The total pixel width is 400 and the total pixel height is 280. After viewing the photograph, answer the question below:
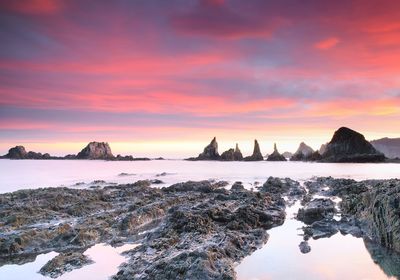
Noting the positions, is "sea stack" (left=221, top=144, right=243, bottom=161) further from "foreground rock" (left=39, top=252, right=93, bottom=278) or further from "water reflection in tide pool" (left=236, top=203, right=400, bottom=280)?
"foreground rock" (left=39, top=252, right=93, bottom=278)

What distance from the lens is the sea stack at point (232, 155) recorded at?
187375 millimetres

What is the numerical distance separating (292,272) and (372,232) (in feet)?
22.0

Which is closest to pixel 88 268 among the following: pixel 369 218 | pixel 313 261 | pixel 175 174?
pixel 313 261

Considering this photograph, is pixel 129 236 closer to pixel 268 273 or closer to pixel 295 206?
pixel 268 273

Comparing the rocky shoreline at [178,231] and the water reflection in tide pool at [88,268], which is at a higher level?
the rocky shoreline at [178,231]

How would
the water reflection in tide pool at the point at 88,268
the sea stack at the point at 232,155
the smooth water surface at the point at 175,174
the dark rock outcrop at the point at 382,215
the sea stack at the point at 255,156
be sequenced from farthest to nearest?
the sea stack at the point at 255,156 < the sea stack at the point at 232,155 < the smooth water surface at the point at 175,174 < the dark rock outcrop at the point at 382,215 < the water reflection in tide pool at the point at 88,268

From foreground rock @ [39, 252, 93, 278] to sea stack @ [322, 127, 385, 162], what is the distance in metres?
140

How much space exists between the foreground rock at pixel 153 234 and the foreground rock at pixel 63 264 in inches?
1.4

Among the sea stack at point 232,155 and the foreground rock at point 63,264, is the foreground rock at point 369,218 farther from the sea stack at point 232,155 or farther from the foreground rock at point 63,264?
the sea stack at point 232,155

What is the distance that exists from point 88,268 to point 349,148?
149m

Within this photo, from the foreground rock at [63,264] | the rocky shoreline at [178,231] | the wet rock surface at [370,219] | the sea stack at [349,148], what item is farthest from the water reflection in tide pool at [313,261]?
the sea stack at [349,148]

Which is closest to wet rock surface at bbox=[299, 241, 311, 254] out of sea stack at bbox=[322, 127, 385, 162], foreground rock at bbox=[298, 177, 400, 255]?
foreground rock at bbox=[298, 177, 400, 255]

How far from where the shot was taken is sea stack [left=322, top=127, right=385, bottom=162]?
452 feet

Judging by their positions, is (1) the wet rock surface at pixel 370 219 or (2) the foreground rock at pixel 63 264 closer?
(2) the foreground rock at pixel 63 264
